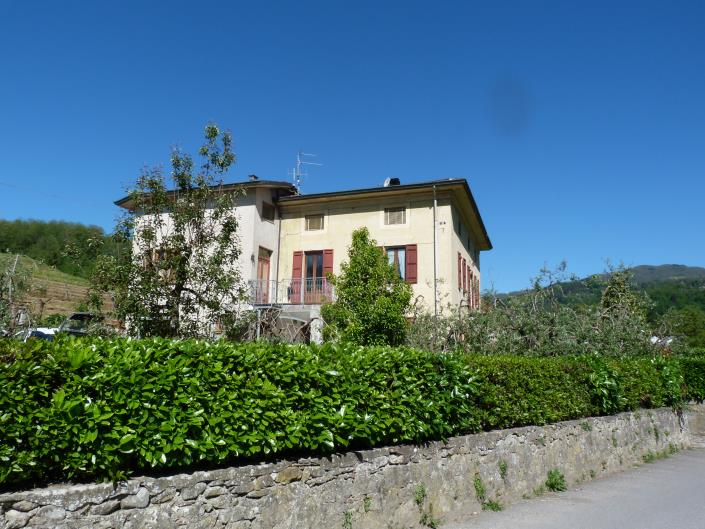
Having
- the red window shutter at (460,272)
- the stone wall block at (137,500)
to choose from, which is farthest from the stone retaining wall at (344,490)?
the red window shutter at (460,272)

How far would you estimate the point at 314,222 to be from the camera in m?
24.8

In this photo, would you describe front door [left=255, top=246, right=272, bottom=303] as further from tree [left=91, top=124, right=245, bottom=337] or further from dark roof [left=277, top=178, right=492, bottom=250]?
tree [left=91, top=124, right=245, bottom=337]

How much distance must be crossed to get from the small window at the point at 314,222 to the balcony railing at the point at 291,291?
8.02 ft

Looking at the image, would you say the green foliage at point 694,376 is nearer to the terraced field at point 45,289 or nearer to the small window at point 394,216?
the small window at point 394,216

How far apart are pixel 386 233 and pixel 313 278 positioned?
371cm

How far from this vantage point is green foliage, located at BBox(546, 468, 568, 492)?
9.16 metres

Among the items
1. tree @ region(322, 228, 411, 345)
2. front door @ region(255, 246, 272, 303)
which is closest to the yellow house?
front door @ region(255, 246, 272, 303)

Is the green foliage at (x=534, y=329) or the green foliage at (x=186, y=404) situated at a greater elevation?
the green foliage at (x=534, y=329)

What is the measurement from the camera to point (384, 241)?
23.4m

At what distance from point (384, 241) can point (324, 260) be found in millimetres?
2880

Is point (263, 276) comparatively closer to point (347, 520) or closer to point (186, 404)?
point (347, 520)

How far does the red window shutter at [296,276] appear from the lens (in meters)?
23.7

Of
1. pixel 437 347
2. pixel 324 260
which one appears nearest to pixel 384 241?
pixel 324 260

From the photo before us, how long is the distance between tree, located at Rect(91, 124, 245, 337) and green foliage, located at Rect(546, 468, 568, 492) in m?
6.18
